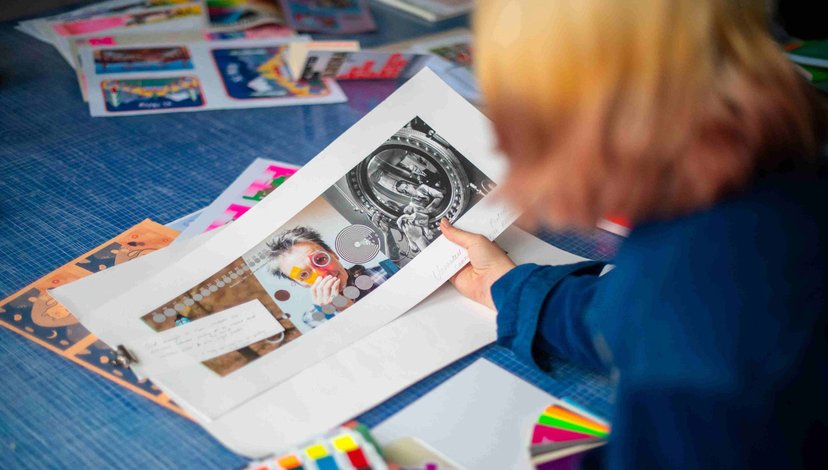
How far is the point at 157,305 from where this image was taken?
699 mm

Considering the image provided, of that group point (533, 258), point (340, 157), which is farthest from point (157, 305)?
point (533, 258)

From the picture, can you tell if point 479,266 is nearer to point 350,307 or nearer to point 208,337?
point 350,307

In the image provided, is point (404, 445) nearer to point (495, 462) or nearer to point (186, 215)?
point (495, 462)

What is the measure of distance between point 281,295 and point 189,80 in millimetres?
518

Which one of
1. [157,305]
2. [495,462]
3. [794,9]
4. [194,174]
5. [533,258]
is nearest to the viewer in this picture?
[495,462]

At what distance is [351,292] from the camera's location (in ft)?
2.44

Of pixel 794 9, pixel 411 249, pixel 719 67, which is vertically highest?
pixel 719 67

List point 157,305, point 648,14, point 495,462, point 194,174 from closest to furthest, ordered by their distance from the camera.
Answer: point 648,14 < point 495,462 < point 157,305 < point 194,174

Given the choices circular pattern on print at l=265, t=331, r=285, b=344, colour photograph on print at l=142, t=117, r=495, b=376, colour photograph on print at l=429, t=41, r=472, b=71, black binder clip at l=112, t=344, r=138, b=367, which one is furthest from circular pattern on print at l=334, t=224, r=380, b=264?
colour photograph on print at l=429, t=41, r=472, b=71

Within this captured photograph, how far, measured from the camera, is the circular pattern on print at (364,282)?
0.75 m

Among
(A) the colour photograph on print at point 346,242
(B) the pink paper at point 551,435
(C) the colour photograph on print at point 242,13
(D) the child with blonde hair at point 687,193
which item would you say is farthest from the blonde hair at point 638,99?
(C) the colour photograph on print at point 242,13

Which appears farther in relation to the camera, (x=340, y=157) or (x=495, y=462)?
(x=340, y=157)

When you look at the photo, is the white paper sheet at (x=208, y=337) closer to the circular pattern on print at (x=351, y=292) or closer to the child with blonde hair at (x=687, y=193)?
the circular pattern on print at (x=351, y=292)

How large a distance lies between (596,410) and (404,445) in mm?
160
